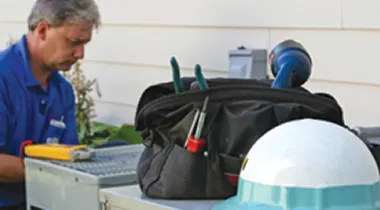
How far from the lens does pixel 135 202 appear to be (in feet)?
8.07

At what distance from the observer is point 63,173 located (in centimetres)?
295

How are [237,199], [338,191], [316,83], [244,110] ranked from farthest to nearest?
[316,83]
[244,110]
[237,199]
[338,191]

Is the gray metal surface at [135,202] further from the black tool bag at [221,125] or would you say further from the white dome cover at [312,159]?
the white dome cover at [312,159]

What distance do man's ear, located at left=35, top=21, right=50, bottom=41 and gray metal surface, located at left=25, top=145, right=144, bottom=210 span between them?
1027 mm

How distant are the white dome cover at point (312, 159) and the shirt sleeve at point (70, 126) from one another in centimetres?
219

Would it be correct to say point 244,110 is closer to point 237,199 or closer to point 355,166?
point 237,199

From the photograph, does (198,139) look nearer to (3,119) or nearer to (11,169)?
(11,169)

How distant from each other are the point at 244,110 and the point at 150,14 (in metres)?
2.57

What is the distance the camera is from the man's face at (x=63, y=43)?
13.6 feet

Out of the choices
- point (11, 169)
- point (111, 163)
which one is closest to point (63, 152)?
point (111, 163)

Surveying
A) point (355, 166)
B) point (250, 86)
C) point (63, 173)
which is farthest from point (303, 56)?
point (63, 173)

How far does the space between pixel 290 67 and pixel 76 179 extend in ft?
2.79

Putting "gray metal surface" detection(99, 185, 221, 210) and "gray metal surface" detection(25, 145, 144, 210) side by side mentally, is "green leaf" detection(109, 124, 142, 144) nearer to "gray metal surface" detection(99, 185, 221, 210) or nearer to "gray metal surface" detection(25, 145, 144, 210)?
"gray metal surface" detection(25, 145, 144, 210)

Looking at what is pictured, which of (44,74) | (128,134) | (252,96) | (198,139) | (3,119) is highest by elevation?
(252,96)
